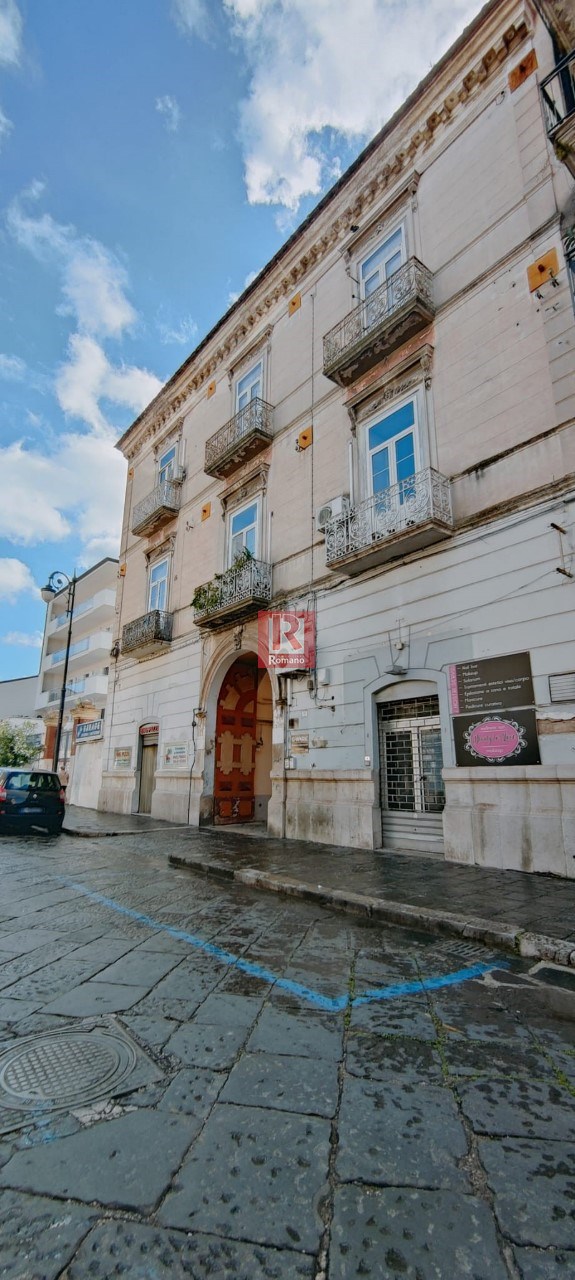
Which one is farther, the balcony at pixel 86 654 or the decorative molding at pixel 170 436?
the balcony at pixel 86 654

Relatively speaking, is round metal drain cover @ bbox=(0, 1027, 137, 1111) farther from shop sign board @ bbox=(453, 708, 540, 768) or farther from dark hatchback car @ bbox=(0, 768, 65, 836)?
dark hatchback car @ bbox=(0, 768, 65, 836)

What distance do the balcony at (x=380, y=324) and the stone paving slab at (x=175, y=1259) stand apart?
11065 millimetres

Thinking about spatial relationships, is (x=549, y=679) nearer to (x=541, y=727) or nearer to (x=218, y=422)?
(x=541, y=727)

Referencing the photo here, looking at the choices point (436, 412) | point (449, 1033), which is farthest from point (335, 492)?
point (449, 1033)

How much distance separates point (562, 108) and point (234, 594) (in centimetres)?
993

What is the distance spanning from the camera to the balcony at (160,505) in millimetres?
16844

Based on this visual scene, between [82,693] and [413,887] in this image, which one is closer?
[413,887]

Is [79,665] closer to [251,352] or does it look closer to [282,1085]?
[251,352]

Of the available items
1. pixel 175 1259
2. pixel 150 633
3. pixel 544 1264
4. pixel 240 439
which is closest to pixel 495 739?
pixel 544 1264

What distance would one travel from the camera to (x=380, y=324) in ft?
32.1

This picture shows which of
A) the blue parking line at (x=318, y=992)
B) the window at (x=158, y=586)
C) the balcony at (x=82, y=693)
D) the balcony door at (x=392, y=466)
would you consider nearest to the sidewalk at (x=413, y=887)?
the blue parking line at (x=318, y=992)

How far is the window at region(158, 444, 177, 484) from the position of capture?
17906 mm

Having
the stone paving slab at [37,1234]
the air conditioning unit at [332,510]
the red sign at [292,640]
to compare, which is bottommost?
the stone paving slab at [37,1234]

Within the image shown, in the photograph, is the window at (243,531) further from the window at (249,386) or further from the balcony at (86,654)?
the balcony at (86,654)
